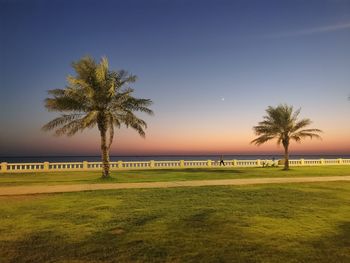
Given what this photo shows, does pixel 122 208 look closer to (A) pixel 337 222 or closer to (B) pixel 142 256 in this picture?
(B) pixel 142 256

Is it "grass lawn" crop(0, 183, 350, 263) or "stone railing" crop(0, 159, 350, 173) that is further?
"stone railing" crop(0, 159, 350, 173)

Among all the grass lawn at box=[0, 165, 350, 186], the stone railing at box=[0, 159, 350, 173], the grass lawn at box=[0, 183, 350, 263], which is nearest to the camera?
the grass lawn at box=[0, 183, 350, 263]

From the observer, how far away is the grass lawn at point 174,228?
238 inches

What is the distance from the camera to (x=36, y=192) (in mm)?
14383

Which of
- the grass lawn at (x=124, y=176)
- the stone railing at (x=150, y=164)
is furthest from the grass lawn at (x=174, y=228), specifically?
the stone railing at (x=150, y=164)

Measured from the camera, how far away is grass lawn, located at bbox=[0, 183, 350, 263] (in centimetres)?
605

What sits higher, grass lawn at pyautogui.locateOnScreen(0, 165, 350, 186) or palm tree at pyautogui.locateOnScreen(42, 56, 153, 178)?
palm tree at pyautogui.locateOnScreen(42, 56, 153, 178)

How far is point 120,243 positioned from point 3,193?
379 inches

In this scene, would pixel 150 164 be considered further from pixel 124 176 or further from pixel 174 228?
pixel 174 228

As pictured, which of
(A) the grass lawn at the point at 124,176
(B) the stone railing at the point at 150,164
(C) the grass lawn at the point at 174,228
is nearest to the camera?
(C) the grass lawn at the point at 174,228

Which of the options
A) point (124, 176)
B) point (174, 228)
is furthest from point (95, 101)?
point (174, 228)

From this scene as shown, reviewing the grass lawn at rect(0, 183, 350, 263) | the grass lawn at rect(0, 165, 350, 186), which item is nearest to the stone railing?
the grass lawn at rect(0, 165, 350, 186)

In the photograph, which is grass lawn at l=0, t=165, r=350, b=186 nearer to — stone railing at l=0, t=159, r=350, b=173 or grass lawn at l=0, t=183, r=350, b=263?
stone railing at l=0, t=159, r=350, b=173

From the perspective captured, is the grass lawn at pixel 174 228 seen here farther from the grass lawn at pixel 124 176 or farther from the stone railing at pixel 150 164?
the stone railing at pixel 150 164
